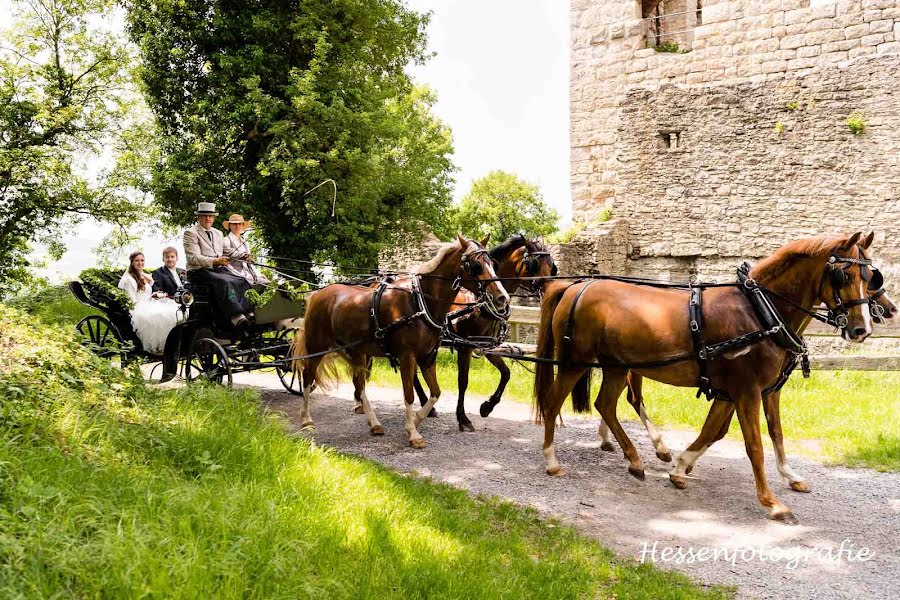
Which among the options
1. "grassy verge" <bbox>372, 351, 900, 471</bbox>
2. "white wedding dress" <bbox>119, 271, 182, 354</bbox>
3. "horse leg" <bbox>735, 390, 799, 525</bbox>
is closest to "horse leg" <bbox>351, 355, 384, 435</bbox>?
"grassy verge" <bbox>372, 351, 900, 471</bbox>

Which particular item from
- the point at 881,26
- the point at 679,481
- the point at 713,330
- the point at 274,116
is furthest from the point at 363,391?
the point at 881,26

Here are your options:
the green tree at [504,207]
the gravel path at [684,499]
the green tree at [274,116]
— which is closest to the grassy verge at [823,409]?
the gravel path at [684,499]

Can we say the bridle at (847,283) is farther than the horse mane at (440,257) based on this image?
No

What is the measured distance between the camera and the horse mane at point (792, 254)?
4910 mm

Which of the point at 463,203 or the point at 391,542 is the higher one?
the point at 463,203

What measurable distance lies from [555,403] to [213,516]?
3.45 metres

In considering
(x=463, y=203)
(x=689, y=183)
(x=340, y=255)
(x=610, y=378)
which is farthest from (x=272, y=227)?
(x=463, y=203)

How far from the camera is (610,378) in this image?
6.10 metres

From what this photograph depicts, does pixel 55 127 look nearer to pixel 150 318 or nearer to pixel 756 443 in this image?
pixel 150 318

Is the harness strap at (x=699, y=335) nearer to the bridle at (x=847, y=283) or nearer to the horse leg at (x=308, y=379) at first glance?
the bridle at (x=847, y=283)

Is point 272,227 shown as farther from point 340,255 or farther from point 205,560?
point 205,560

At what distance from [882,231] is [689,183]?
11.6 feet

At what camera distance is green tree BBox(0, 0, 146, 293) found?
7496 millimetres

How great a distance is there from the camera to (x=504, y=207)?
135ft
